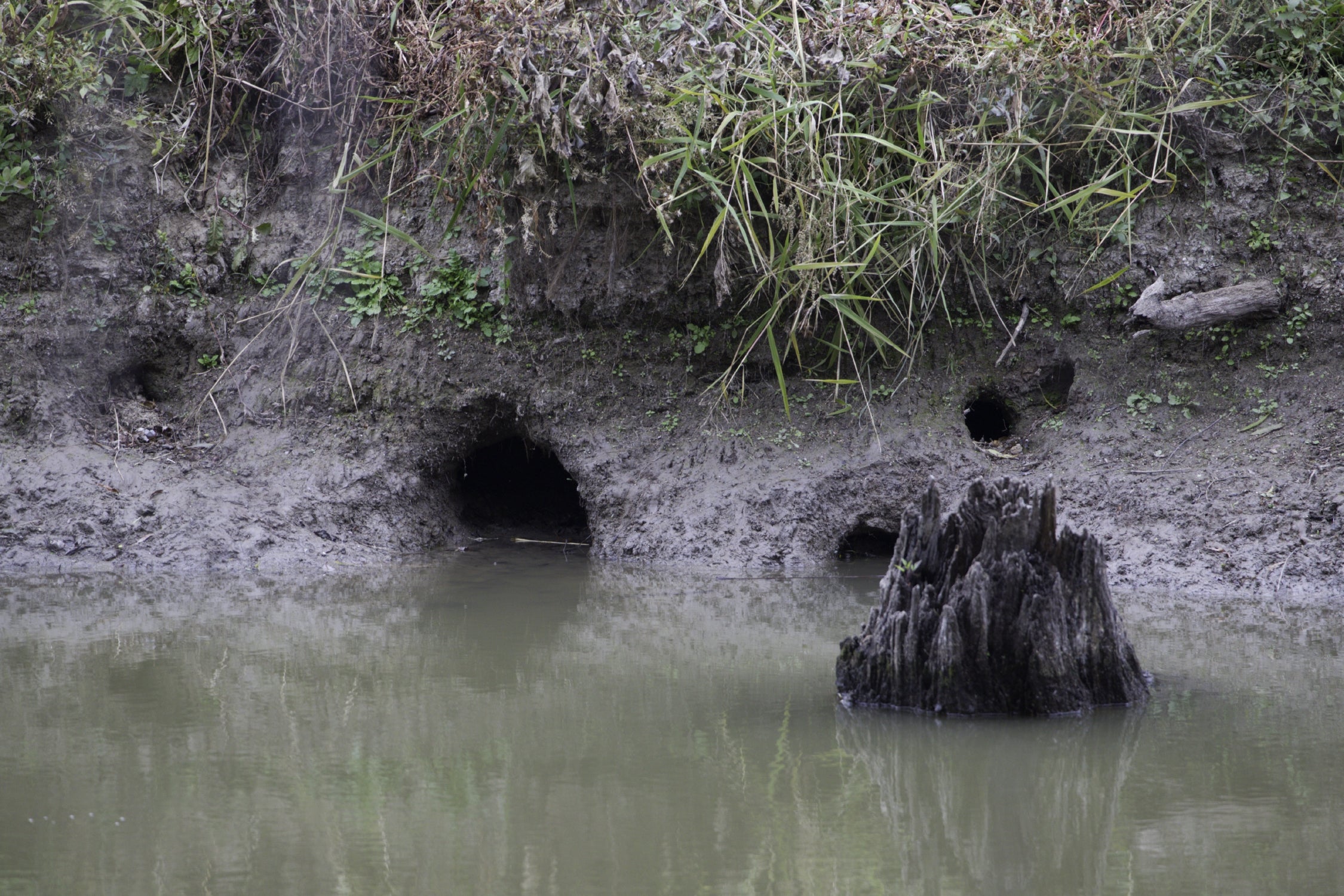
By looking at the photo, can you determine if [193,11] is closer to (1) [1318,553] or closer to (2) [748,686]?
(2) [748,686]

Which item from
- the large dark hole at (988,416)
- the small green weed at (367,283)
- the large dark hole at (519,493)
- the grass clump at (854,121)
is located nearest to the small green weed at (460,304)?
the small green weed at (367,283)

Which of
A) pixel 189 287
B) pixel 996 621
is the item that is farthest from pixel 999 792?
pixel 189 287

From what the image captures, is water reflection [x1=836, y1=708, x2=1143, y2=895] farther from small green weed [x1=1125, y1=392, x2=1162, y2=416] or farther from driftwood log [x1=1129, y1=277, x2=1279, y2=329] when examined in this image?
driftwood log [x1=1129, y1=277, x2=1279, y2=329]

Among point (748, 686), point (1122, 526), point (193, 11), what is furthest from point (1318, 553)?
point (193, 11)

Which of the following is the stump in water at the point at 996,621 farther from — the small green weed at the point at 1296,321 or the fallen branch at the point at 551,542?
the fallen branch at the point at 551,542

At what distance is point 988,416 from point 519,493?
106 inches

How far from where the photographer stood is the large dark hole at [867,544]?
5.43 meters

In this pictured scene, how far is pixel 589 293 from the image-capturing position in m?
5.71

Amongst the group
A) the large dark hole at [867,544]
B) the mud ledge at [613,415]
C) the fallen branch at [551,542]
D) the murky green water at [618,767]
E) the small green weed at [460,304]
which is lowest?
the murky green water at [618,767]

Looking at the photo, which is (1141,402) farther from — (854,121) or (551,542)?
(551,542)

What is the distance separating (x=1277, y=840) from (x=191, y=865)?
2.04 metres

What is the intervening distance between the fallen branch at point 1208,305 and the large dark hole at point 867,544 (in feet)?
5.16

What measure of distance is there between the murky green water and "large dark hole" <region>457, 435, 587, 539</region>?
7.25 feet

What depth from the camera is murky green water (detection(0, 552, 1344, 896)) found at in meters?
2.08
